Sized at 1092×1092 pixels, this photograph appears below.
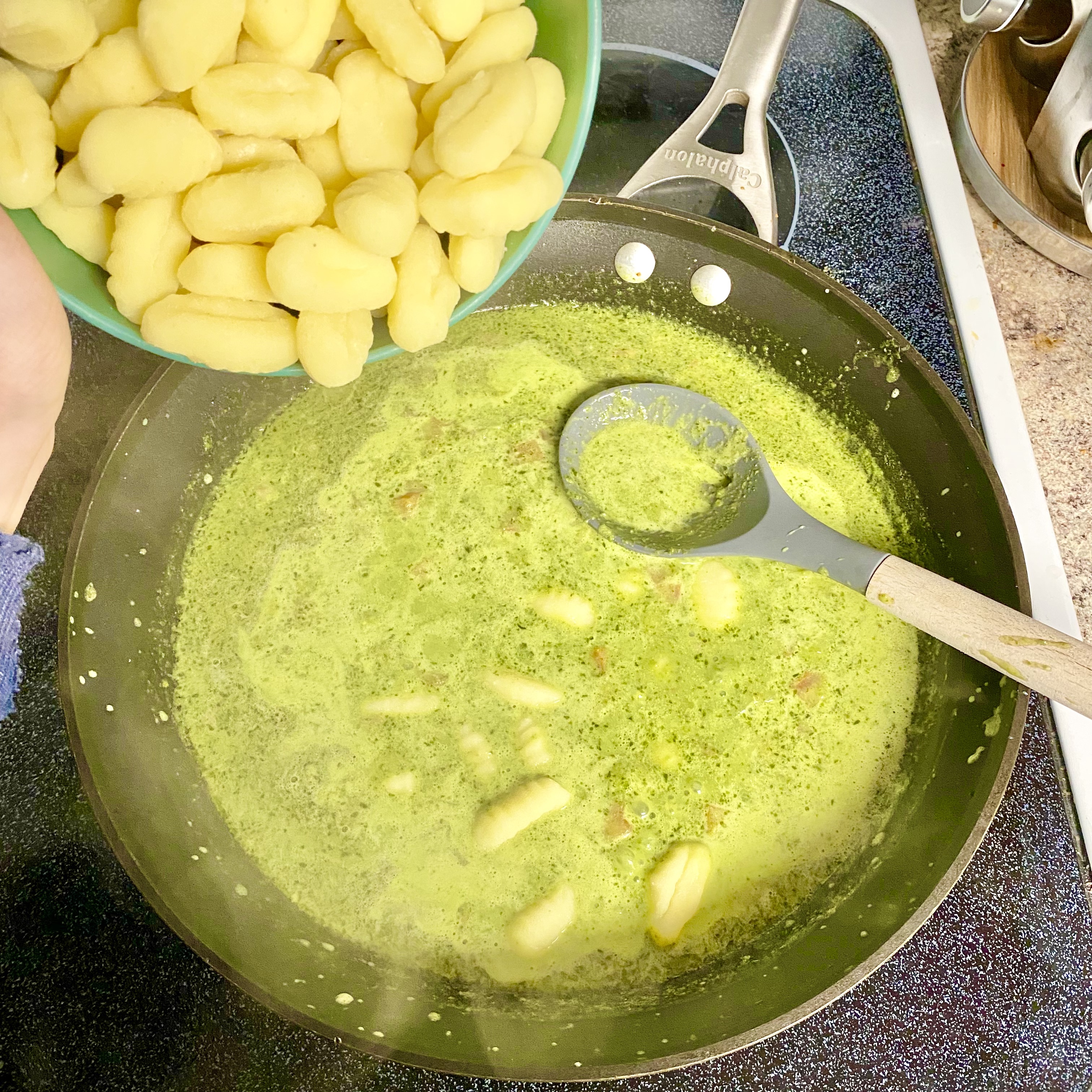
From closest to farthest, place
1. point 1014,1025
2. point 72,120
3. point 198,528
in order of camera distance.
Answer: point 72,120 < point 1014,1025 < point 198,528

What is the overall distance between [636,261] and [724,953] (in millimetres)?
595

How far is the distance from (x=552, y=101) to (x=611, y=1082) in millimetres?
705

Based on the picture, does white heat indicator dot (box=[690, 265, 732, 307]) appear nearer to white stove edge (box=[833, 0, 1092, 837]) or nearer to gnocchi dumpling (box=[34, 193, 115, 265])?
white stove edge (box=[833, 0, 1092, 837])

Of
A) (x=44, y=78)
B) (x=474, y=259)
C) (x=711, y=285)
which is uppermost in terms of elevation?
(x=44, y=78)

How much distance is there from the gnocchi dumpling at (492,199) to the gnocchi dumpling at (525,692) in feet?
1.13

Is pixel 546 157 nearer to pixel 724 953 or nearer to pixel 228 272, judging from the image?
pixel 228 272

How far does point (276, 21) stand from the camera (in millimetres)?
475

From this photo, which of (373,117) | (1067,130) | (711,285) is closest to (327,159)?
(373,117)

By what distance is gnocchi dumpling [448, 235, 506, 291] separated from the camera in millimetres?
540

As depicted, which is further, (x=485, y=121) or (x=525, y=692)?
(x=525, y=692)

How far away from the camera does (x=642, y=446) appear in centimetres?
77

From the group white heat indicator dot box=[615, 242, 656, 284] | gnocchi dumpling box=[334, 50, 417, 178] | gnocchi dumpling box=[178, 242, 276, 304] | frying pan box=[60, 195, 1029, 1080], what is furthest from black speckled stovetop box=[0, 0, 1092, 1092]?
white heat indicator dot box=[615, 242, 656, 284]

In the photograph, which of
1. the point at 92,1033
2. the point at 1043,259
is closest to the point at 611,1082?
the point at 92,1033

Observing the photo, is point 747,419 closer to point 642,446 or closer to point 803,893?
point 642,446
